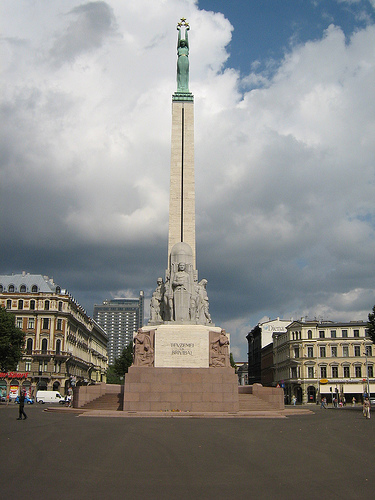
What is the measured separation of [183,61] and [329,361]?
52.5 metres

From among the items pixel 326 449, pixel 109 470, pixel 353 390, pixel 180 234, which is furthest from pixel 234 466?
pixel 353 390

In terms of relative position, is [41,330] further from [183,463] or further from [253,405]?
[183,463]

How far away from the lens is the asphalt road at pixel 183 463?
359 inches

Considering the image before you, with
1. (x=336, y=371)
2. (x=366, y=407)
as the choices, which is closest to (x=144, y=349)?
(x=366, y=407)

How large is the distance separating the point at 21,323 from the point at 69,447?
69.8m

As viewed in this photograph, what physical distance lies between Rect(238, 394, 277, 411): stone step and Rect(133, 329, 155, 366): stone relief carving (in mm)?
5278

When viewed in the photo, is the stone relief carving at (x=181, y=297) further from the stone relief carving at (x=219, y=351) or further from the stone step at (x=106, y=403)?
the stone step at (x=106, y=403)

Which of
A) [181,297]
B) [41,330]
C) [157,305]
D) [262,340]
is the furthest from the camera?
[262,340]

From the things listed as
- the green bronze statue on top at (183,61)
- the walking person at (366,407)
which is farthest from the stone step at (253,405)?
the green bronze statue on top at (183,61)

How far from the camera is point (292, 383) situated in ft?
273

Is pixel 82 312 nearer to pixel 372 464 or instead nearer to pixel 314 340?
pixel 314 340

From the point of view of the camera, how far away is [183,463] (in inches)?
455

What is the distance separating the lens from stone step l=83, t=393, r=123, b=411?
27.6 meters

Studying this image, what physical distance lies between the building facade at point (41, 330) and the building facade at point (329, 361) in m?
33.5
